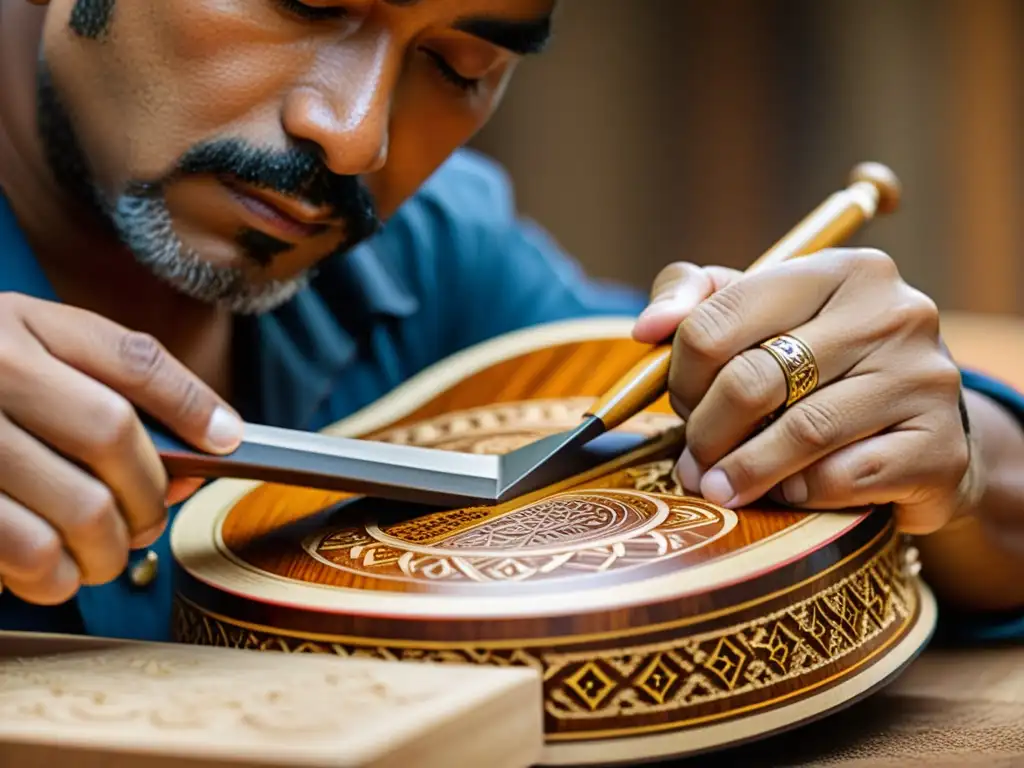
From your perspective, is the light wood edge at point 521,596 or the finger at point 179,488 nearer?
the light wood edge at point 521,596

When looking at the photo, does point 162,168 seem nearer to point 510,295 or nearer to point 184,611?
point 184,611

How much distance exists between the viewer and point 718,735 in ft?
2.32

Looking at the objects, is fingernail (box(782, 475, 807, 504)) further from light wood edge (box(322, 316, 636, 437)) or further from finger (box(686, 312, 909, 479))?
light wood edge (box(322, 316, 636, 437))

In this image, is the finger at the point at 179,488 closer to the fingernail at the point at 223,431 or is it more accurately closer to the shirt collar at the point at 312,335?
the fingernail at the point at 223,431

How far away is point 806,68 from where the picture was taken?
2965 mm

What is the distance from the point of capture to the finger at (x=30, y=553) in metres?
0.74

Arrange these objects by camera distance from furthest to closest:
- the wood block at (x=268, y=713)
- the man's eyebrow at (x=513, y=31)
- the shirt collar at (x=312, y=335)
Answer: the shirt collar at (x=312, y=335), the man's eyebrow at (x=513, y=31), the wood block at (x=268, y=713)

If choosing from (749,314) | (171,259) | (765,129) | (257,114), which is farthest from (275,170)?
(765,129)

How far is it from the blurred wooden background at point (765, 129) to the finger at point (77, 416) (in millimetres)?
2460

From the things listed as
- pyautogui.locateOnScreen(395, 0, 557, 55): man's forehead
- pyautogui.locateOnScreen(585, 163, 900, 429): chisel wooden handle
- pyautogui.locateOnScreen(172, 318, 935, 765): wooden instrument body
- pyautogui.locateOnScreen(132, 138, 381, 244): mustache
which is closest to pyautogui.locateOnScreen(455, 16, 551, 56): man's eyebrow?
pyautogui.locateOnScreen(395, 0, 557, 55): man's forehead

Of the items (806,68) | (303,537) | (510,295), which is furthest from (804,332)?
(806,68)

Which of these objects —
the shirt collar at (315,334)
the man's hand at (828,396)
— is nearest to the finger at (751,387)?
the man's hand at (828,396)

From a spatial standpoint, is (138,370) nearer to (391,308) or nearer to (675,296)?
(675,296)

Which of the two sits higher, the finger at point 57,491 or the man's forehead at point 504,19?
the man's forehead at point 504,19
